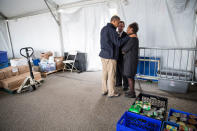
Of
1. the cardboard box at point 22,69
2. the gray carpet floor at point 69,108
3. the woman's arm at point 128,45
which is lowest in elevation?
the gray carpet floor at point 69,108

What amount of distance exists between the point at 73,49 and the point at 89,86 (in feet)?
6.93

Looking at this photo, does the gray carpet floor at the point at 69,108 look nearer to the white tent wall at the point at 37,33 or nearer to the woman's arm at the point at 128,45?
the woman's arm at the point at 128,45

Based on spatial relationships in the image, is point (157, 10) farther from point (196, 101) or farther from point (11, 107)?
point (11, 107)

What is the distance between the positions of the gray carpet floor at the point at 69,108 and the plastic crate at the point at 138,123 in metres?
0.53

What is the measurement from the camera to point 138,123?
1.21 metres

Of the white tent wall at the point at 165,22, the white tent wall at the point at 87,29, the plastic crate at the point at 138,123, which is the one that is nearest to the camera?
the plastic crate at the point at 138,123

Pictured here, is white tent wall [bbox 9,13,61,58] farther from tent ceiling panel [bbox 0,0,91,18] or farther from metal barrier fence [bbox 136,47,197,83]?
metal barrier fence [bbox 136,47,197,83]

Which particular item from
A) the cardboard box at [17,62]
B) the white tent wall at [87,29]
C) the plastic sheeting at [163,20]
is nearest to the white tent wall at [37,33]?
the white tent wall at [87,29]

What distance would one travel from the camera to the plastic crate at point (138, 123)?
1.09 m

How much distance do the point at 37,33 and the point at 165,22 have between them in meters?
5.22

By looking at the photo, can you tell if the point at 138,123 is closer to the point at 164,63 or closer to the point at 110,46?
the point at 110,46

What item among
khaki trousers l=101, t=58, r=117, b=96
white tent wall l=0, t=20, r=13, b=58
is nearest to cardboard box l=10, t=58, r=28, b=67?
khaki trousers l=101, t=58, r=117, b=96

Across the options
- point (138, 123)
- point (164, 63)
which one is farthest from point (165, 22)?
point (138, 123)

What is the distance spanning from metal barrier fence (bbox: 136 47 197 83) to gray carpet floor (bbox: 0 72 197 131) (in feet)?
1.05
